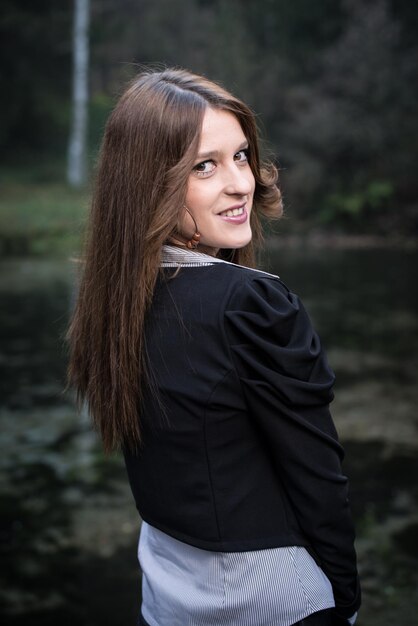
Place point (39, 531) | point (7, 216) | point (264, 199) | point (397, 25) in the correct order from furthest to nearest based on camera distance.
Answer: point (397, 25)
point (7, 216)
point (39, 531)
point (264, 199)

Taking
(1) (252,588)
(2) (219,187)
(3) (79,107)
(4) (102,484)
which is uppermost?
(2) (219,187)

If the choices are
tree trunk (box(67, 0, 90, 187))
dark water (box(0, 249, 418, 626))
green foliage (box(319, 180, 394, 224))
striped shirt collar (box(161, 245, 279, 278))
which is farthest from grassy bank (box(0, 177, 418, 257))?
striped shirt collar (box(161, 245, 279, 278))

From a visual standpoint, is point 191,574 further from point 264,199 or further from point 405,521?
point 405,521

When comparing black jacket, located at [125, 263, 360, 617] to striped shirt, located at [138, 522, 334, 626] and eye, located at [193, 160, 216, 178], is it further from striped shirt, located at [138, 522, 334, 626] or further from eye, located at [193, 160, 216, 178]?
eye, located at [193, 160, 216, 178]

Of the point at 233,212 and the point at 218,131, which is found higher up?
the point at 218,131

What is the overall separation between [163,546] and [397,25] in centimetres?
1888

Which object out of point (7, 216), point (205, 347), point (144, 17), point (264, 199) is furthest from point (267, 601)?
point (144, 17)

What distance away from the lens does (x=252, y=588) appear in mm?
1299

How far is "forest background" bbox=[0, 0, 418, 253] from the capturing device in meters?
17.2

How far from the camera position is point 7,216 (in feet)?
56.1

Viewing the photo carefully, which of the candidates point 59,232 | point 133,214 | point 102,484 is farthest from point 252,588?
point 59,232

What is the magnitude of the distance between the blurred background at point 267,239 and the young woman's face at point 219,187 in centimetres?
33

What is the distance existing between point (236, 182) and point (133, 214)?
196 millimetres

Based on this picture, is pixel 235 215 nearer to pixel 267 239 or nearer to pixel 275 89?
pixel 267 239
